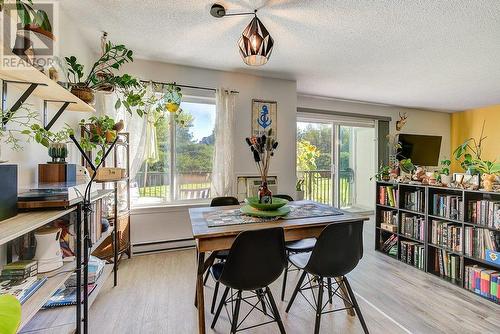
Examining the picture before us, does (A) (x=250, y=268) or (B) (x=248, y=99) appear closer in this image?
(A) (x=250, y=268)

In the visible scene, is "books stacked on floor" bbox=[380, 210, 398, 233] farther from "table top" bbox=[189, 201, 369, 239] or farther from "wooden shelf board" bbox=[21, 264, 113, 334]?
"wooden shelf board" bbox=[21, 264, 113, 334]

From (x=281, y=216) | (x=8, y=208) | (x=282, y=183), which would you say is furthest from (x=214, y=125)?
(x=8, y=208)

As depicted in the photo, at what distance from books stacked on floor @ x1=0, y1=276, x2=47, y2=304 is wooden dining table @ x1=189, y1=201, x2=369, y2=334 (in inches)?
29.5

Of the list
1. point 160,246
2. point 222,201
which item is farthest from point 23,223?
point 160,246

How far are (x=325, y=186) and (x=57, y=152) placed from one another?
451cm

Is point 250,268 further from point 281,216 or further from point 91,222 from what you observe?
point 91,222

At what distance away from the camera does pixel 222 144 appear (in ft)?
10.9

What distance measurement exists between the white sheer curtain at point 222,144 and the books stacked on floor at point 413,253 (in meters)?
2.36

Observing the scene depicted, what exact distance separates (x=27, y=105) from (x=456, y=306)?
11.7ft

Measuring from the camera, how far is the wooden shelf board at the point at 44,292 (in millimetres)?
935

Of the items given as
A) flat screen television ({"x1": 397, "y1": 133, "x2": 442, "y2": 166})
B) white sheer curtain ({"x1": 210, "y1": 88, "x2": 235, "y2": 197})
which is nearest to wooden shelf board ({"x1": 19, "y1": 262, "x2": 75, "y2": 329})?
white sheer curtain ({"x1": 210, "y1": 88, "x2": 235, "y2": 197})

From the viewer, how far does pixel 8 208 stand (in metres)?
0.98

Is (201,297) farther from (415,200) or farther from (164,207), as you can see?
(415,200)

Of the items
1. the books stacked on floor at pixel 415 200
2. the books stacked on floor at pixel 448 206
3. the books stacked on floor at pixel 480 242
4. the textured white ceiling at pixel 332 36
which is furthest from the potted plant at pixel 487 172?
the textured white ceiling at pixel 332 36
